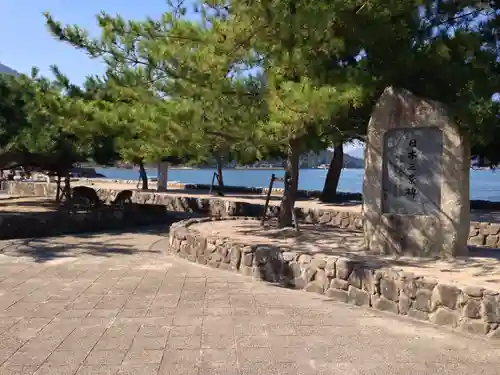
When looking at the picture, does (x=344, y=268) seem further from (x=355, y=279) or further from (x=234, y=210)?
(x=234, y=210)

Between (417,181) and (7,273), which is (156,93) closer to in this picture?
(7,273)

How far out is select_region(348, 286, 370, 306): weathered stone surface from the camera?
17.4 feet

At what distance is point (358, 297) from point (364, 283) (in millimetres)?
174

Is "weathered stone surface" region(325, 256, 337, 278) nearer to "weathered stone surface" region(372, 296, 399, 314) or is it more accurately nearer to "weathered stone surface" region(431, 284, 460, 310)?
"weathered stone surface" region(372, 296, 399, 314)

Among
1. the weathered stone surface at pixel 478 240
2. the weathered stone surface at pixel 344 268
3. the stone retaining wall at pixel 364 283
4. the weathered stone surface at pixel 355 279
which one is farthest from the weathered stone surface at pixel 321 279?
the weathered stone surface at pixel 478 240

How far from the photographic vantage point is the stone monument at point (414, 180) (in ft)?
20.1

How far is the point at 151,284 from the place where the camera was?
19.8 feet

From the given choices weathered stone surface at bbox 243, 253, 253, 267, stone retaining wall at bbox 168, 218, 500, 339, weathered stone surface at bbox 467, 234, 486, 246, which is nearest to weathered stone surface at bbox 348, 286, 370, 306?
stone retaining wall at bbox 168, 218, 500, 339

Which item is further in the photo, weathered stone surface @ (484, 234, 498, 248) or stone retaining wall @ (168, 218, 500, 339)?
weathered stone surface @ (484, 234, 498, 248)

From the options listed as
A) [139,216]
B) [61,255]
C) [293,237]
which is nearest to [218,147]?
[293,237]

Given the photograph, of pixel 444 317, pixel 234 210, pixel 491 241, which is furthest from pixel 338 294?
pixel 234 210

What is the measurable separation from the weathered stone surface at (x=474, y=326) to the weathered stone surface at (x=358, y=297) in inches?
41.6

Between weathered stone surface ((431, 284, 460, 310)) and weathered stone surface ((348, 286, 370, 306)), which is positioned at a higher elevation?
weathered stone surface ((431, 284, 460, 310))

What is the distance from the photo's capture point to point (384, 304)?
514 centimetres
